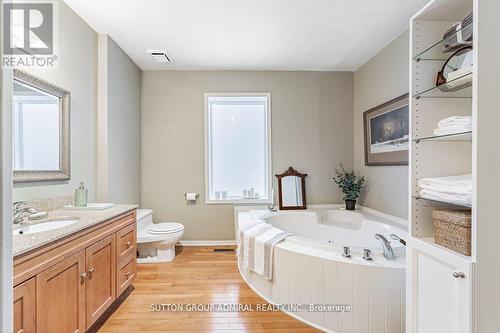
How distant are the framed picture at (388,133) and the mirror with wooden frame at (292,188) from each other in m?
0.94

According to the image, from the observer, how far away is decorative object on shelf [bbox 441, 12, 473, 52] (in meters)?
1.08

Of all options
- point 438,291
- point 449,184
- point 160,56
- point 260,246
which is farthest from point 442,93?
point 160,56

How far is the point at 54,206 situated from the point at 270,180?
2539mm

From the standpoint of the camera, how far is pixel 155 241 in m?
2.93

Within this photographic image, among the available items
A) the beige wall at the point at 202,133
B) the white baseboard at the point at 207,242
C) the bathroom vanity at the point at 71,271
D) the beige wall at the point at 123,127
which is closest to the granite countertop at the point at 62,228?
the bathroom vanity at the point at 71,271

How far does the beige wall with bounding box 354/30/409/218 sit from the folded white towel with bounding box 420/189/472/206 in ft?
4.97

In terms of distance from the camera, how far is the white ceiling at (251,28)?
2.19m

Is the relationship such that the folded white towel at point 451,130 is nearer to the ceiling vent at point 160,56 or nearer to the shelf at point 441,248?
the shelf at point 441,248

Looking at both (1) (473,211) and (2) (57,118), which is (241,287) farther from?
(2) (57,118)

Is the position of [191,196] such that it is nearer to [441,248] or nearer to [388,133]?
[388,133]

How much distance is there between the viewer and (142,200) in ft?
11.9

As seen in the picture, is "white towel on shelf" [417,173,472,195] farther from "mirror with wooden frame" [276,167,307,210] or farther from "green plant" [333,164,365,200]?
"mirror with wooden frame" [276,167,307,210]

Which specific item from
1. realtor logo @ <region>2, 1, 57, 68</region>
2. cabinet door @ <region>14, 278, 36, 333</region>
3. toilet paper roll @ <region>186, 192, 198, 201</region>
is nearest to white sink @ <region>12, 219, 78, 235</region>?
cabinet door @ <region>14, 278, 36, 333</region>

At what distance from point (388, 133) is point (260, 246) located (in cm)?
198
